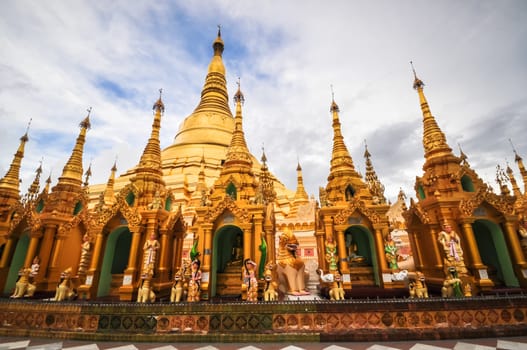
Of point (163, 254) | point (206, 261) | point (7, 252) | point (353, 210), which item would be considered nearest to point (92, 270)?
point (163, 254)

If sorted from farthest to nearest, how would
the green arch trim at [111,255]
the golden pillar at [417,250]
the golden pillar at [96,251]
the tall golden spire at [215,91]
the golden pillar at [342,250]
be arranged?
the tall golden spire at [215,91] → the golden pillar at [417,250] → the golden pillar at [342,250] → the green arch trim at [111,255] → the golden pillar at [96,251]

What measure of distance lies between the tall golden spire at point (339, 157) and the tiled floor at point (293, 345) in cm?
853

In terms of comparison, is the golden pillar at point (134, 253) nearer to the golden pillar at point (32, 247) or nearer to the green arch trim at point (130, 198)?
A: the green arch trim at point (130, 198)

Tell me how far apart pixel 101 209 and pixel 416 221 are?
13.5 metres

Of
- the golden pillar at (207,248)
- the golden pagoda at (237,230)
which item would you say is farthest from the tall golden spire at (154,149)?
the golden pillar at (207,248)

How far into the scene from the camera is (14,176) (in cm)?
1457

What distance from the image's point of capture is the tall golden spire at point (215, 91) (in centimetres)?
3016

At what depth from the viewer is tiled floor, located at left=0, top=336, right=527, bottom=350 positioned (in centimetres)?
508

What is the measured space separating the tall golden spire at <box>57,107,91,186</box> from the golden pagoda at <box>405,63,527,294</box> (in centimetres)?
1686

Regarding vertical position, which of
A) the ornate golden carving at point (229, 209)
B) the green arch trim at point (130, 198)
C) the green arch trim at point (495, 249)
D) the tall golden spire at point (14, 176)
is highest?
the tall golden spire at point (14, 176)

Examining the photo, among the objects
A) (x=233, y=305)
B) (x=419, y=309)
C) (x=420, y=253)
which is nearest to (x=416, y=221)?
(x=420, y=253)

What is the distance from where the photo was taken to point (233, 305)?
20.6ft

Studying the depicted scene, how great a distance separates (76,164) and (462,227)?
18.7m

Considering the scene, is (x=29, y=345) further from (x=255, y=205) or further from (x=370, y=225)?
(x=370, y=225)
